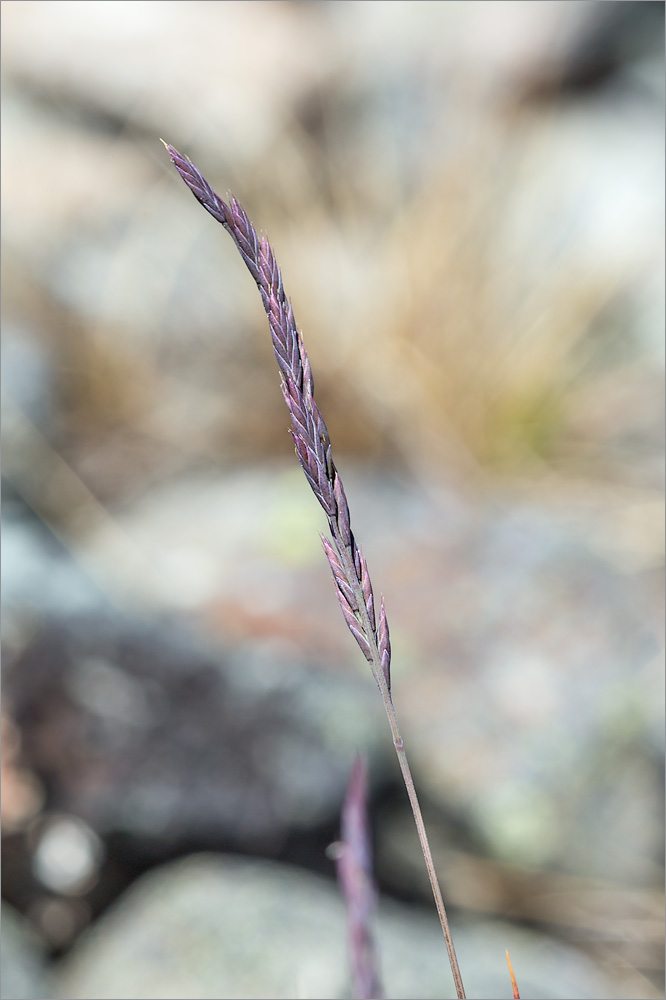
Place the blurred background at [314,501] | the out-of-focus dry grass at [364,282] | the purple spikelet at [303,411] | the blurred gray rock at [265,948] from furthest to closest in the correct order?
the out-of-focus dry grass at [364,282]
the blurred background at [314,501]
the blurred gray rock at [265,948]
the purple spikelet at [303,411]

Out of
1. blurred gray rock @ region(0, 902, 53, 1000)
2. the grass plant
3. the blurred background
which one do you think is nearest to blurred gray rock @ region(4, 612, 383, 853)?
the blurred background

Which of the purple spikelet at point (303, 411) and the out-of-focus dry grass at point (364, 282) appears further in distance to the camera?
the out-of-focus dry grass at point (364, 282)

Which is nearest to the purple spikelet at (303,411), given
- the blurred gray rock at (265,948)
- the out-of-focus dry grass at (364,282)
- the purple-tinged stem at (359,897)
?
the purple-tinged stem at (359,897)

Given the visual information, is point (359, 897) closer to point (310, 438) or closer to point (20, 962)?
point (310, 438)

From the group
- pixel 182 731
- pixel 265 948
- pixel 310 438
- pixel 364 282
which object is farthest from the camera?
pixel 364 282

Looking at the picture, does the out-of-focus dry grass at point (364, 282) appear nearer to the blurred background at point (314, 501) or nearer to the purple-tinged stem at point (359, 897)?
the blurred background at point (314, 501)

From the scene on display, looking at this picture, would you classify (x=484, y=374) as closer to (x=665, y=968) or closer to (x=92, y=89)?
(x=665, y=968)

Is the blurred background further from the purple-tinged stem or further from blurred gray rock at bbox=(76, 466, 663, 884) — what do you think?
the purple-tinged stem

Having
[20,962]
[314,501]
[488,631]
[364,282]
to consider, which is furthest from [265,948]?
[364,282]
